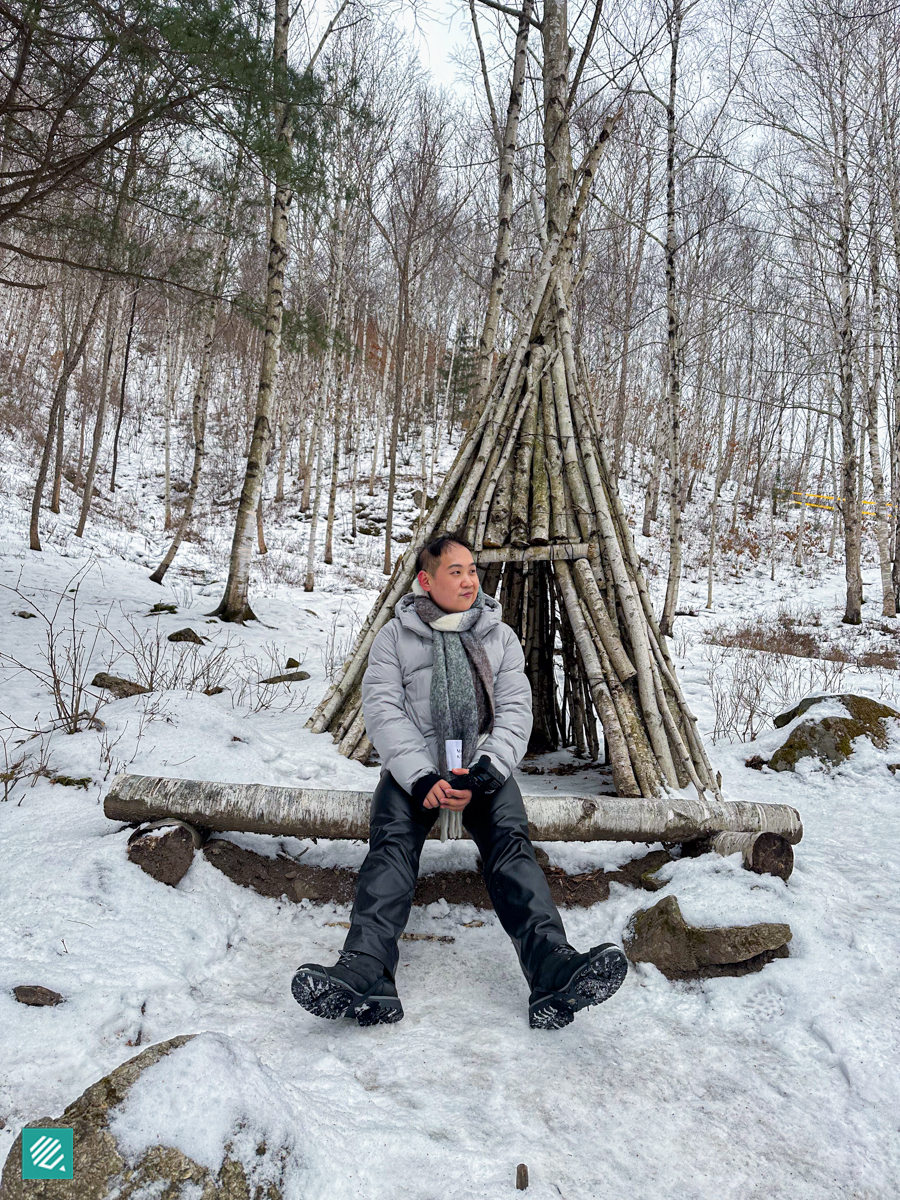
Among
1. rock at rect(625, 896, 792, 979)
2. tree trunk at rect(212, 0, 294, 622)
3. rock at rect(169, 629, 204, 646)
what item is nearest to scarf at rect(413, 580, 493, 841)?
rock at rect(625, 896, 792, 979)

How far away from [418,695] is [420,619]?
0.29 meters

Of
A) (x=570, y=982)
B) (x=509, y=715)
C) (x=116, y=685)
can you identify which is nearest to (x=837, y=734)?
(x=509, y=715)

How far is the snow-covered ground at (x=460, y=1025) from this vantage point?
141 centimetres

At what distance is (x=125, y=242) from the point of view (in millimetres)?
4160

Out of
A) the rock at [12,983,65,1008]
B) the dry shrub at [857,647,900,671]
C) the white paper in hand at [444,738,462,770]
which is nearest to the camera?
the rock at [12,983,65,1008]

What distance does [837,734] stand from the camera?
13.2 ft

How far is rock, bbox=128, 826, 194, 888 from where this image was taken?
90.0 inches

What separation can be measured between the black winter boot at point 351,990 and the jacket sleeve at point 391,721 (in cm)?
57

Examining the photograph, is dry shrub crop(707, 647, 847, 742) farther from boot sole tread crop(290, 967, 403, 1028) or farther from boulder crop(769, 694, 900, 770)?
boot sole tread crop(290, 967, 403, 1028)

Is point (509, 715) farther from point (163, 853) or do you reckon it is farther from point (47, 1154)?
point (47, 1154)

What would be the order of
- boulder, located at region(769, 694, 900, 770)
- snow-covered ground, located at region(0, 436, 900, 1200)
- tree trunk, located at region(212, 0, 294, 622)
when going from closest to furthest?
snow-covered ground, located at region(0, 436, 900, 1200)
boulder, located at region(769, 694, 900, 770)
tree trunk, located at region(212, 0, 294, 622)

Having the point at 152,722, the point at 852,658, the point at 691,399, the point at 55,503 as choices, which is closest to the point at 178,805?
the point at 152,722

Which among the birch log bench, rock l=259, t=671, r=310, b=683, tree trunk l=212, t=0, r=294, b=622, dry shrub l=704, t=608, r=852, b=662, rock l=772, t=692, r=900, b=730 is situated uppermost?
tree trunk l=212, t=0, r=294, b=622

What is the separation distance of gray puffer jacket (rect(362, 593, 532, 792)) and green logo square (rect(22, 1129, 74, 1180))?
1290mm
